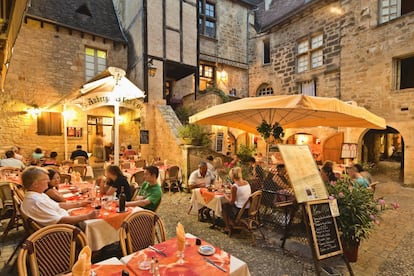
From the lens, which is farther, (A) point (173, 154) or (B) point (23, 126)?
(B) point (23, 126)

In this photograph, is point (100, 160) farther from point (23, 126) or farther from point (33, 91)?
point (33, 91)

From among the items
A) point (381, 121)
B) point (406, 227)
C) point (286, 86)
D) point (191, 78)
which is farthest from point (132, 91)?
point (286, 86)


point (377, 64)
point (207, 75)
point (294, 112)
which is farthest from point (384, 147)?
point (294, 112)

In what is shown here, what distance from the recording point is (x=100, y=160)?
1073cm

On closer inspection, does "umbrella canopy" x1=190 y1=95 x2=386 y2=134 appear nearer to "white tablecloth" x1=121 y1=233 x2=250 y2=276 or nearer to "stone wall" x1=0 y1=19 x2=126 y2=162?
"white tablecloth" x1=121 y1=233 x2=250 y2=276

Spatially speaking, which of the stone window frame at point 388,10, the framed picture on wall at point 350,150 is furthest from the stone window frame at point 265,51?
the framed picture on wall at point 350,150

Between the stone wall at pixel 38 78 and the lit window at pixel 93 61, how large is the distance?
241 millimetres

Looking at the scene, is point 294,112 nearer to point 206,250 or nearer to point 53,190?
point 206,250

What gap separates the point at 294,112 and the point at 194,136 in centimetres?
377

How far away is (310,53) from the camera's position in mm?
11344

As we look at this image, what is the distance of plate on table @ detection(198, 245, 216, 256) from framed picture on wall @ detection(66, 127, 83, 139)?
10.2 meters

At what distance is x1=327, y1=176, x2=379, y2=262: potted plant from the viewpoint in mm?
2891

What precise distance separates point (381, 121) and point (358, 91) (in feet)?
19.4

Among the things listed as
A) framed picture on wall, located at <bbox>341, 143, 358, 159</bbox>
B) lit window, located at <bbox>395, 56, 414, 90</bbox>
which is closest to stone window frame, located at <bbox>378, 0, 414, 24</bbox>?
lit window, located at <bbox>395, 56, 414, 90</bbox>
